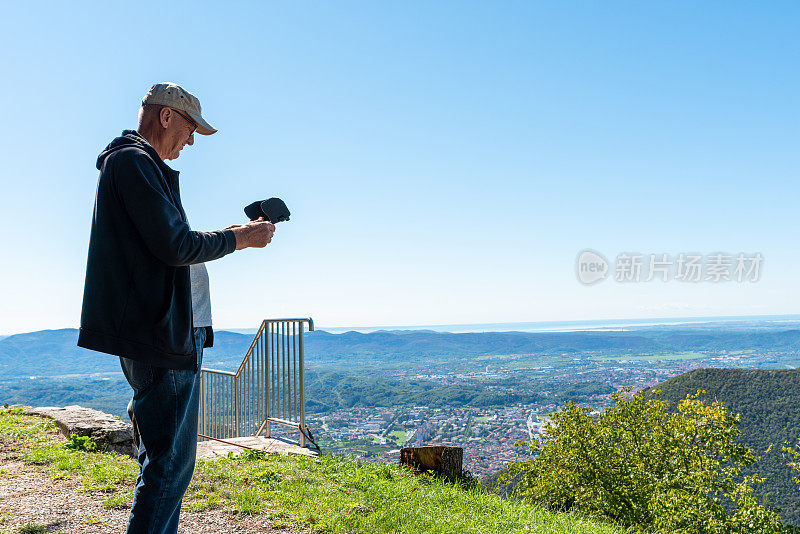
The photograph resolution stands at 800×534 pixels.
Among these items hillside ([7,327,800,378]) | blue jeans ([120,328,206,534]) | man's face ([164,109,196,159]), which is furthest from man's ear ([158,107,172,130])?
hillside ([7,327,800,378])

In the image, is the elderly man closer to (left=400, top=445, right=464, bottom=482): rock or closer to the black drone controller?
the black drone controller

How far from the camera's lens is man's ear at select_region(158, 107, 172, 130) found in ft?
6.36

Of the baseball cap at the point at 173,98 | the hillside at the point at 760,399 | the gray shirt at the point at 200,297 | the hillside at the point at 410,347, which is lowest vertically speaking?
the hillside at the point at 410,347

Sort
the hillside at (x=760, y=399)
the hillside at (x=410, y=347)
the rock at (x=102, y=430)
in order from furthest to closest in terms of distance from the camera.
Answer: the hillside at (x=410, y=347) → the hillside at (x=760, y=399) → the rock at (x=102, y=430)

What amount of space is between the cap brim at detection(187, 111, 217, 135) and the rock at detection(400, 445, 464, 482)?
4407mm

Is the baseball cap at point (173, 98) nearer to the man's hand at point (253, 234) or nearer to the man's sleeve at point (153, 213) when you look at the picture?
the man's sleeve at point (153, 213)

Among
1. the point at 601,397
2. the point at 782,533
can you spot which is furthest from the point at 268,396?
the point at 601,397

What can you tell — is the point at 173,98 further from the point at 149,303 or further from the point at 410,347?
the point at 410,347

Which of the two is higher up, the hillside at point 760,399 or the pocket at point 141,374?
the pocket at point 141,374

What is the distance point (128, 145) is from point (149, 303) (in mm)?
547

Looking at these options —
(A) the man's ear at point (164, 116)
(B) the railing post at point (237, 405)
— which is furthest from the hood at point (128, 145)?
(B) the railing post at point (237, 405)

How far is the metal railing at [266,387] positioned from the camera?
662 cm

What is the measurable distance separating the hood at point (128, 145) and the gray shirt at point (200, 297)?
0.42 metres

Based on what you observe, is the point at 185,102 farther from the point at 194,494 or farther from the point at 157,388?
the point at 194,494
